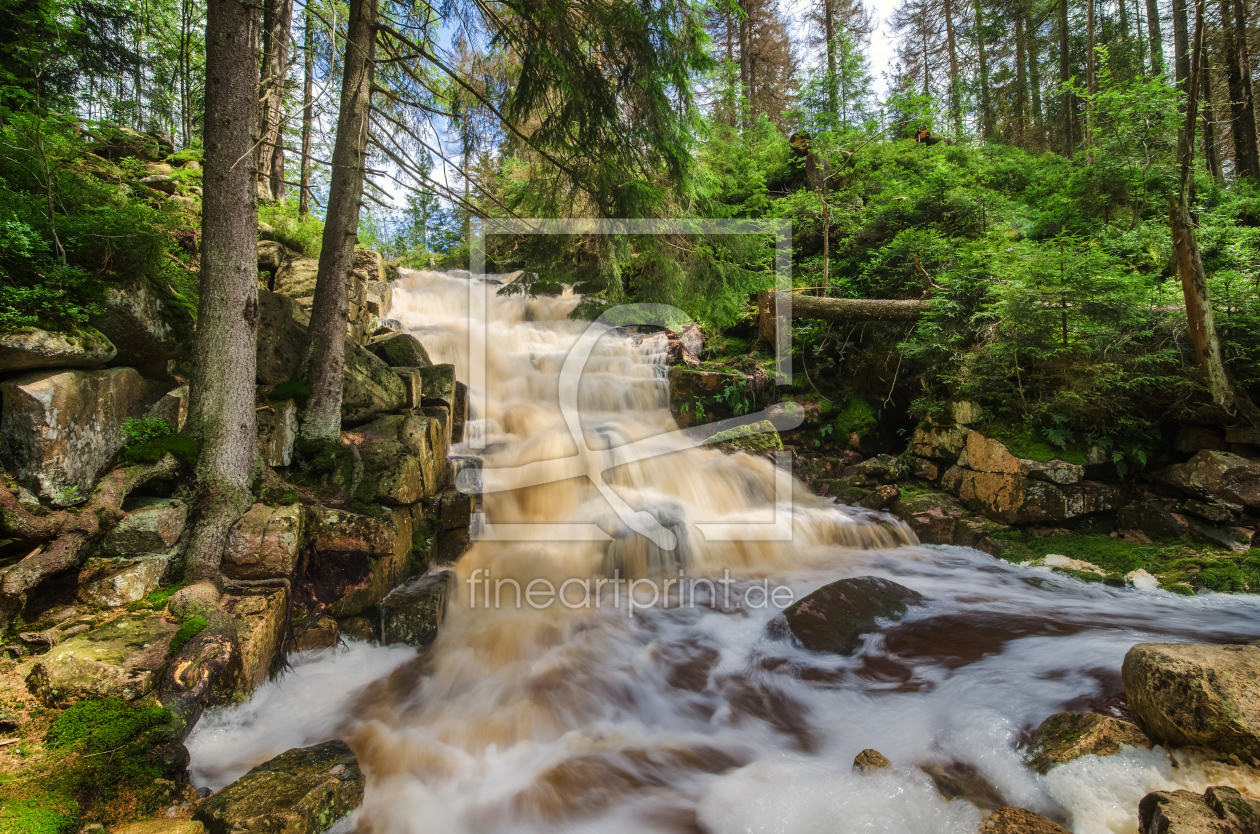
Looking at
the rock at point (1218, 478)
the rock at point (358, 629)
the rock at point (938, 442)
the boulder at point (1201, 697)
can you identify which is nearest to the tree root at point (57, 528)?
the rock at point (358, 629)

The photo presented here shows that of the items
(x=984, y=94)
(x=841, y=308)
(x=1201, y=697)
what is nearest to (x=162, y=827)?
(x=1201, y=697)

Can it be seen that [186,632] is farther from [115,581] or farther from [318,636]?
[318,636]

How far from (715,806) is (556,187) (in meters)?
5.90

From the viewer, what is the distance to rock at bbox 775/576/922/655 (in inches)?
187

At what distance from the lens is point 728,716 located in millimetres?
4172

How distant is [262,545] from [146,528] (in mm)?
680

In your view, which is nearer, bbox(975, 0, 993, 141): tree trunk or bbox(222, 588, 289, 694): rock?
bbox(222, 588, 289, 694): rock

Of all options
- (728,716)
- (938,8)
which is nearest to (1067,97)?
(938,8)

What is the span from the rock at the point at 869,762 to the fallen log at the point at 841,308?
6.91 meters

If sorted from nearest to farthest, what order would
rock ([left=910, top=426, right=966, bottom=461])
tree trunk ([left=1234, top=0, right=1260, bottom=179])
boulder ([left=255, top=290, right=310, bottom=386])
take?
boulder ([left=255, top=290, right=310, bottom=386]), rock ([left=910, top=426, right=966, bottom=461]), tree trunk ([left=1234, top=0, right=1260, bottom=179])

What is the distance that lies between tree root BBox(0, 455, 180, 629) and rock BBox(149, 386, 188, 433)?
1.57 ft

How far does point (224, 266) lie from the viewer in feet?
13.0

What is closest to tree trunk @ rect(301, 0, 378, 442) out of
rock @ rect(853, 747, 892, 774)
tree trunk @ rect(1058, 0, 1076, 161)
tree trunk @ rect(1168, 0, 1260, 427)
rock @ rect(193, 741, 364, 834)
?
rock @ rect(193, 741, 364, 834)

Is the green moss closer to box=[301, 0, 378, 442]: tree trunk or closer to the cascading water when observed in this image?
the cascading water
